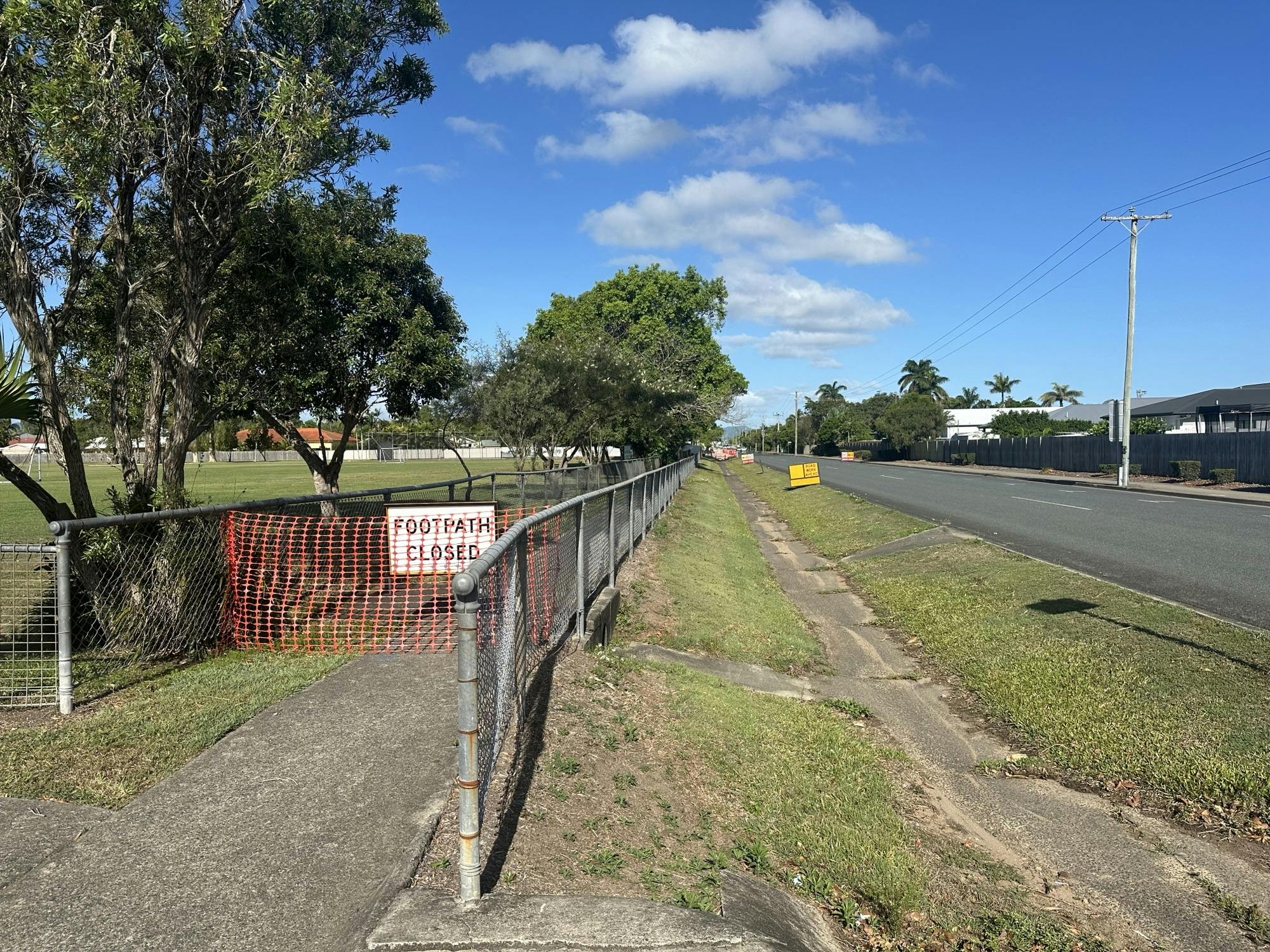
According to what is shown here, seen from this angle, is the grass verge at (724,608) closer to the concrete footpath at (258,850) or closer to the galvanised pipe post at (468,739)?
the concrete footpath at (258,850)

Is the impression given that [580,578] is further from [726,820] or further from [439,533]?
[726,820]

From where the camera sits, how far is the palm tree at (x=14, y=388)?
5.90m

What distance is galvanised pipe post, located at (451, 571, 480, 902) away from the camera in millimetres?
3191

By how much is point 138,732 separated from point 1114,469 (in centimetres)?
4359

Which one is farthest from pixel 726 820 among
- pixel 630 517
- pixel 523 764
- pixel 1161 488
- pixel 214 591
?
pixel 1161 488

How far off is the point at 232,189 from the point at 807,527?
20.5m

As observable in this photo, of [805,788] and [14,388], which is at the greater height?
[14,388]

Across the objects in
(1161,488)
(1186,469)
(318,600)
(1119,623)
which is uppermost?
(1186,469)

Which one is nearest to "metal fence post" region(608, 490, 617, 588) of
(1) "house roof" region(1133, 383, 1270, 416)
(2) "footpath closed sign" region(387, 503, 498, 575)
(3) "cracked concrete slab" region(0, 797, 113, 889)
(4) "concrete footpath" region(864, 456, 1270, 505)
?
(2) "footpath closed sign" region(387, 503, 498, 575)

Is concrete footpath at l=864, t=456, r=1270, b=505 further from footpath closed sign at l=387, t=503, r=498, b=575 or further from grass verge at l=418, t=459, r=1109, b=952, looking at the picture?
footpath closed sign at l=387, t=503, r=498, b=575

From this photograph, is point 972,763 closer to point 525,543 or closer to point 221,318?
point 525,543

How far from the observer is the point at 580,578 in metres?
7.58

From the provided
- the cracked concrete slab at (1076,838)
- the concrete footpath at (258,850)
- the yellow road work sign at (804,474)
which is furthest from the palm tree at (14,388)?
the yellow road work sign at (804,474)

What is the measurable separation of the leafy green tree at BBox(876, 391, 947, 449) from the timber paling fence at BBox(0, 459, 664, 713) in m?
87.1
